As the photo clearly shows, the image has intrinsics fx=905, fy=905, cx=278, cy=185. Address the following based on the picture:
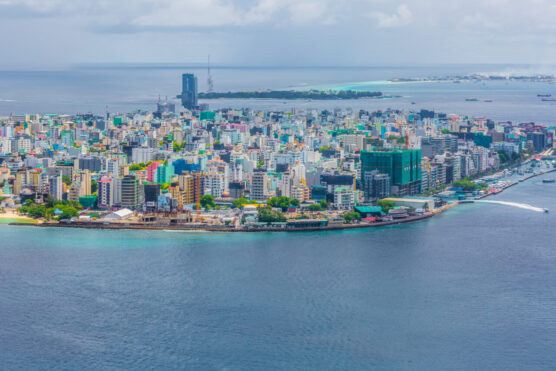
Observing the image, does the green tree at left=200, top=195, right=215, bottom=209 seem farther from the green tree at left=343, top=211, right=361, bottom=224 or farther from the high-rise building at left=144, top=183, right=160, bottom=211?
the green tree at left=343, top=211, right=361, bottom=224

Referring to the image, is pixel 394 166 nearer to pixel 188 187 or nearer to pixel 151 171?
pixel 188 187

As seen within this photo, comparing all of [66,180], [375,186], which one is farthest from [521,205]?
[66,180]

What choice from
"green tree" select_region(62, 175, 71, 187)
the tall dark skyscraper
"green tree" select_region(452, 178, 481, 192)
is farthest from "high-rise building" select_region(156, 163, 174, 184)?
the tall dark skyscraper

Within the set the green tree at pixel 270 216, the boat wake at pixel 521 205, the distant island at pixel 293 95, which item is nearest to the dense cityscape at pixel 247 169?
the green tree at pixel 270 216

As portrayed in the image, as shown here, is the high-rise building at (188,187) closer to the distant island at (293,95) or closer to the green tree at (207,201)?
the green tree at (207,201)

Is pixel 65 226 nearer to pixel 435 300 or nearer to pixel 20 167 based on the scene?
pixel 20 167

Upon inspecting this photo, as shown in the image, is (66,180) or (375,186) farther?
(66,180)
